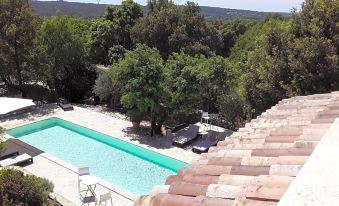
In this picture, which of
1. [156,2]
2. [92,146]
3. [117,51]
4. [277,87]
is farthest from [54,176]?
[156,2]

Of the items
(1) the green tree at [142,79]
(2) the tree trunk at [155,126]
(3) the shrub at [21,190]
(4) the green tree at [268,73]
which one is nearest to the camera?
(3) the shrub at [21,190]

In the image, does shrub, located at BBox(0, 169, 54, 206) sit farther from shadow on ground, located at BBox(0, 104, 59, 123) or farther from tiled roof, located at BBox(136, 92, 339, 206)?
shadow on ground, located at BBox(0, 104, 59, 123)

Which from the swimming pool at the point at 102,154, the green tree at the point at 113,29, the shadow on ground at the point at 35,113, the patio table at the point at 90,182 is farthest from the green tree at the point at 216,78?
the green tree at the point at 113,29

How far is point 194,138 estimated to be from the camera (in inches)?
805

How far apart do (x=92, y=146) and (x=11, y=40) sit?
10997 mm

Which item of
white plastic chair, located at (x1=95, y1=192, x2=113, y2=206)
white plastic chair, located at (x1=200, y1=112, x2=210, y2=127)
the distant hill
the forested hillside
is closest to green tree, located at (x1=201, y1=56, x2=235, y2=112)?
the forested hillside

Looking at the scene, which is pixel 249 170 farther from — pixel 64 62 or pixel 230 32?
pixel 230 32

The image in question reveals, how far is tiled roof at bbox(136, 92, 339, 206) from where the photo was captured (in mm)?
3523

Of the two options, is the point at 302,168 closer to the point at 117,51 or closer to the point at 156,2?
the point at 117,51

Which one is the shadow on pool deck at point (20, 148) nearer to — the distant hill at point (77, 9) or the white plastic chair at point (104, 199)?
the white plastic chair at point (104, 199)

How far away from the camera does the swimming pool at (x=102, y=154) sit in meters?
17.1

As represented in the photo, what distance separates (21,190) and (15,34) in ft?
54.9

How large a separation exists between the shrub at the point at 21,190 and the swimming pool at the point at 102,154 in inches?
168

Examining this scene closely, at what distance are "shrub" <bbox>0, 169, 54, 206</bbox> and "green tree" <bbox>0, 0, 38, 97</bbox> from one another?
1530 cm
